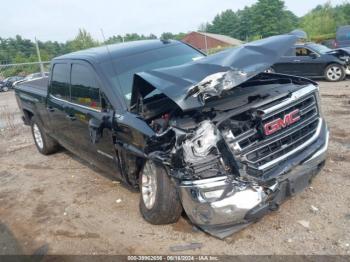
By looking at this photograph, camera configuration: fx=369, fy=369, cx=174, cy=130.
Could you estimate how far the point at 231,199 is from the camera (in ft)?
10.1

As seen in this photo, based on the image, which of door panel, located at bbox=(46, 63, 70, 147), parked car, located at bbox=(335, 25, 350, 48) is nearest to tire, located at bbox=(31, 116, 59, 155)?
door panel, located at bbox=(46, 63, 70, 147)

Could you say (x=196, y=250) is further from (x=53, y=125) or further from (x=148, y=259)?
(x=53, y=125)

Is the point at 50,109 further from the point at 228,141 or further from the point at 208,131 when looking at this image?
the point at 228,141

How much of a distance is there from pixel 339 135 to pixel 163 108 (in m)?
3.62

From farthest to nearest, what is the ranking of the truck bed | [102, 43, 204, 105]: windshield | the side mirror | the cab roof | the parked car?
the parked car, the side mirror, the truck bed, the cab roof, [102, 43, 204, 105]: windshield

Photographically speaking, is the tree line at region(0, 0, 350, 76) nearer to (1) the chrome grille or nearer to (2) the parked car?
(2) the parked car

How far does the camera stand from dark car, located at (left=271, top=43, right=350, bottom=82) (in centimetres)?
1222

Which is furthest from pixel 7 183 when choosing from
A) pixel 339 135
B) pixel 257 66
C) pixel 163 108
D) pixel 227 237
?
pixel 339 135

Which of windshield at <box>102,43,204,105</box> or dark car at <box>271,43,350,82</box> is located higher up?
windshield at <box>102,43,204,105</box>

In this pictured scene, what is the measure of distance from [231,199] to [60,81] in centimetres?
362

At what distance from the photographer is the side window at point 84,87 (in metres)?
4.46

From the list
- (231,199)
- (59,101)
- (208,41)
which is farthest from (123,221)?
(208,41)

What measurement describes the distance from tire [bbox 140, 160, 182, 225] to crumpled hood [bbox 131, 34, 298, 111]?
0.74 meters

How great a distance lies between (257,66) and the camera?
11.4 feet
